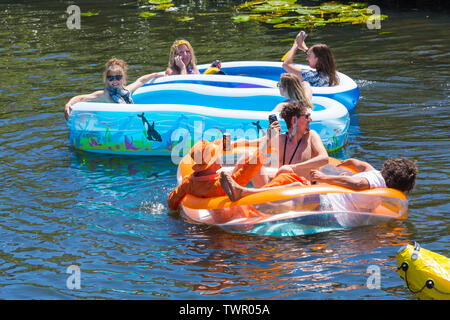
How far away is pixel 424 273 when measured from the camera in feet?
12.1

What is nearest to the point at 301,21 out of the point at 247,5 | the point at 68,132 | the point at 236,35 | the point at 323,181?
the point at 236,35

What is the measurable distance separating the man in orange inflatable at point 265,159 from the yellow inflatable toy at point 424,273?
1290mm

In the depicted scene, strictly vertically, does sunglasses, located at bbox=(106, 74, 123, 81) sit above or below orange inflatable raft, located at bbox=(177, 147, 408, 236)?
above

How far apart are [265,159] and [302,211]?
0.55 meters

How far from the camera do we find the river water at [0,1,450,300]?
167 inches

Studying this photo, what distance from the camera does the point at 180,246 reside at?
4.77m

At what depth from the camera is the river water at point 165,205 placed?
4234 mm

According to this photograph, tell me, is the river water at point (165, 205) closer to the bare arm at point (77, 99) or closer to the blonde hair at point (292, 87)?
the bare arm at point (77, 99)

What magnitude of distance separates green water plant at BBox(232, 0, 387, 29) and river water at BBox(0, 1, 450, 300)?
1.73 metres

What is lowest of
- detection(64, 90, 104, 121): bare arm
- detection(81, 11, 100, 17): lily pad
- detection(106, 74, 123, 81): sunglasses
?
detection(64, 90, 104, 121): bare arm

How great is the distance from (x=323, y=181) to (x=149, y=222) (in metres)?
1.50

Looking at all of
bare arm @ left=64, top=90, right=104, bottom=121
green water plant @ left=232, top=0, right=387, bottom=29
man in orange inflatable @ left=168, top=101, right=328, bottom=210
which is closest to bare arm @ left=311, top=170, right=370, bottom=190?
man in orange inflatable @ left=168, top=101, right=328, bottom=210

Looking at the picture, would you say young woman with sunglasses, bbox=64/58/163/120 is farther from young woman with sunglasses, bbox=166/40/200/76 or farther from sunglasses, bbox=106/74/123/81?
young woman with sunglasses, bbox=166/40/200/76

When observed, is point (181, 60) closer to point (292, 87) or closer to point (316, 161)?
point (292, 87)
